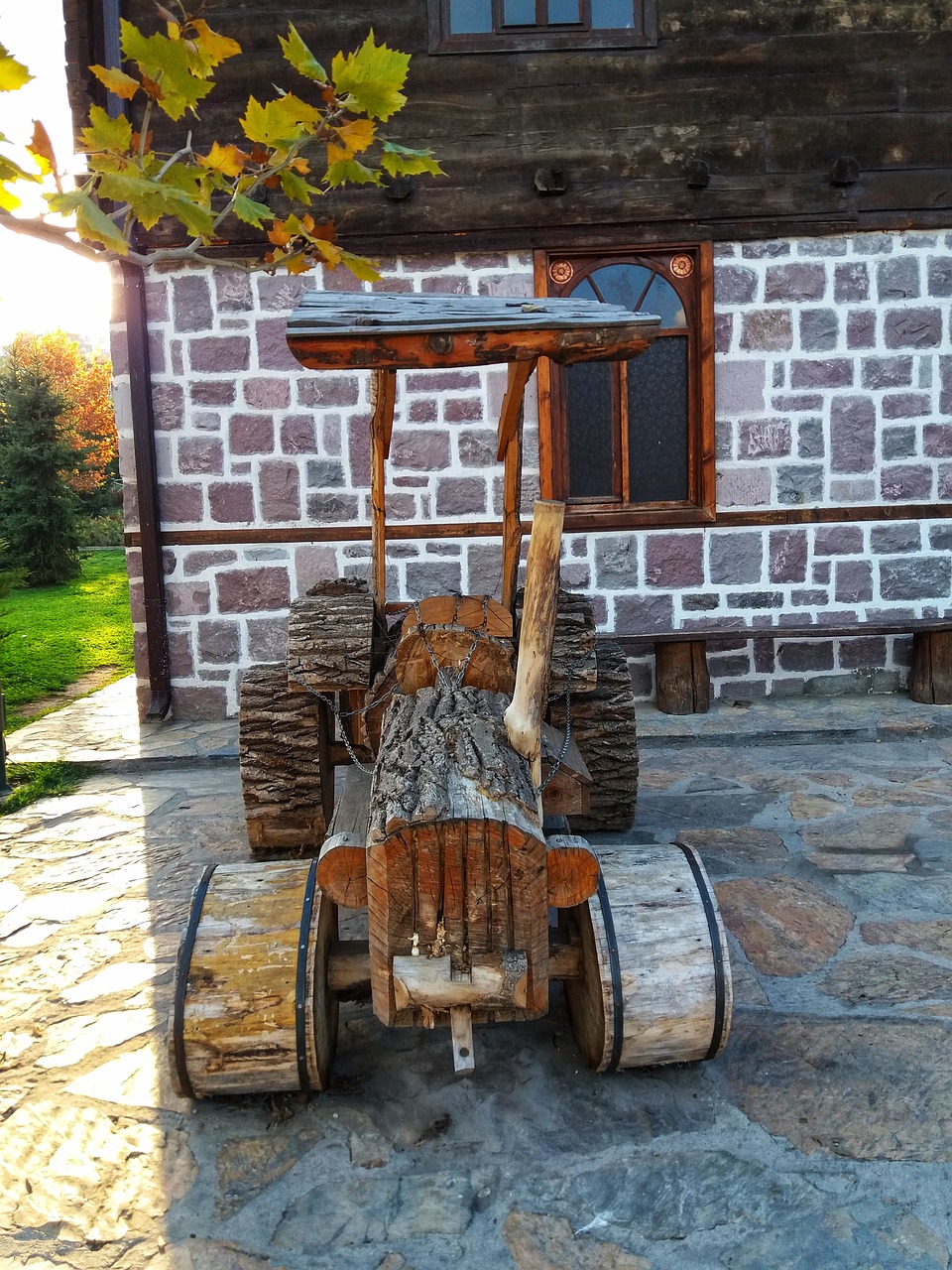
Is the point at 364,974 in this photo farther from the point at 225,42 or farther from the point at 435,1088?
the point at 225,42

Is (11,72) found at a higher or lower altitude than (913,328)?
lower

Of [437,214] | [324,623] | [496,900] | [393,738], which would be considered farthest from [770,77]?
[496,900]

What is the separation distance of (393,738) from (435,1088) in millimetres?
955

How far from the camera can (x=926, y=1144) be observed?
2385mm

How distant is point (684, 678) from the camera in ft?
22.1

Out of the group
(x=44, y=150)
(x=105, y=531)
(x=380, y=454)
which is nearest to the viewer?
(x=44, y=150)

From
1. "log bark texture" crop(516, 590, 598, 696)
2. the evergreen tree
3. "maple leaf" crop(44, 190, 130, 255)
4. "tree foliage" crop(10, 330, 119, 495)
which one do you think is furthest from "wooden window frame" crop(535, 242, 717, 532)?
"tree foliage" crop(10, 330, 119, 495)

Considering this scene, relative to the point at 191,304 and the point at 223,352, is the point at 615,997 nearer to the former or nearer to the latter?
the point at 223,352

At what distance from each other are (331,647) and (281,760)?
619 millimetres

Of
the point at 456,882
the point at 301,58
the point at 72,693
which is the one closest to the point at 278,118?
the point at 301,58

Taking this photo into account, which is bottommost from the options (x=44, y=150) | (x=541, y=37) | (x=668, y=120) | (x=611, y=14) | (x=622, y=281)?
(x=44, y=150)

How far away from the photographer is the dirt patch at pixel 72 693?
295 inches

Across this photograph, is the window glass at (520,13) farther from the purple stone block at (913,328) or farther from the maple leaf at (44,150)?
the maple leaf at (44,150)

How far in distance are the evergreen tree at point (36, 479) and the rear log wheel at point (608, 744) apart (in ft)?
43.9
